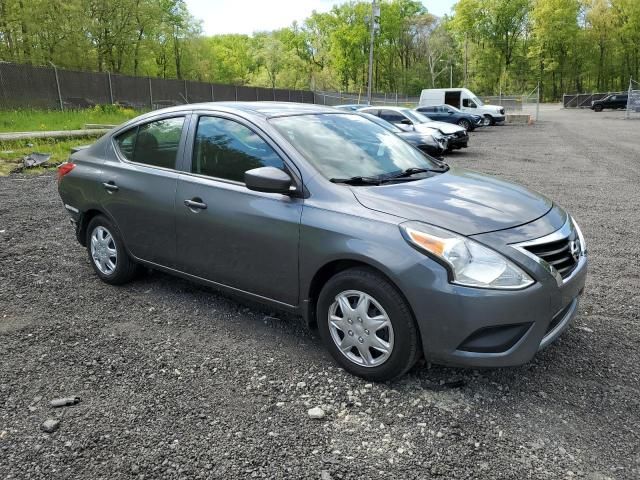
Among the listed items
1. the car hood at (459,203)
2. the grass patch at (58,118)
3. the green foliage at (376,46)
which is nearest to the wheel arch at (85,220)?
the car hood at (459,203)

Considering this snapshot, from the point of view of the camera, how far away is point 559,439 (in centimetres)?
265

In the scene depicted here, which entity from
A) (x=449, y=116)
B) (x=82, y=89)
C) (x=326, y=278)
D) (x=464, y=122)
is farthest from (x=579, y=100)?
(x=326, y=278)

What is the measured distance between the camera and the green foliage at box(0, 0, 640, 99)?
141 ft

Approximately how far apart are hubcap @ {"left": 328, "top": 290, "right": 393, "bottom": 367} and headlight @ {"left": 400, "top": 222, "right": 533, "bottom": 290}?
46 cm

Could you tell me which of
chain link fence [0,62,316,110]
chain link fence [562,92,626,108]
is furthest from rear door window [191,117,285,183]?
chain link fence [562,92,626,108]

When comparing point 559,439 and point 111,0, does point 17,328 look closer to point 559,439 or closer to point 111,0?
point 559,439

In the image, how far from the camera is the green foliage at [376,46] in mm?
43000

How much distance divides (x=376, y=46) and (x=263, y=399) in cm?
8853

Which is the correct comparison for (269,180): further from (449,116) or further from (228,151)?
(449,116)

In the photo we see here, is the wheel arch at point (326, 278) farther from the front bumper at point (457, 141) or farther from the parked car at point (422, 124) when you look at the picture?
the front bumper at point (457, 141)

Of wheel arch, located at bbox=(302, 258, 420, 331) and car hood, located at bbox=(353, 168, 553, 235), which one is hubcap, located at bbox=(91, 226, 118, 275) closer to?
wheel arch, located at bbox=(302, 258, 420, 331)

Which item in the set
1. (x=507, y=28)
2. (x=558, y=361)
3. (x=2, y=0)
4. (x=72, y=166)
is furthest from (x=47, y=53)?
(x=507, y=28)

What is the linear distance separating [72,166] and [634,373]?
4877 mm

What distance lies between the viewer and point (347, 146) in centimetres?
379
